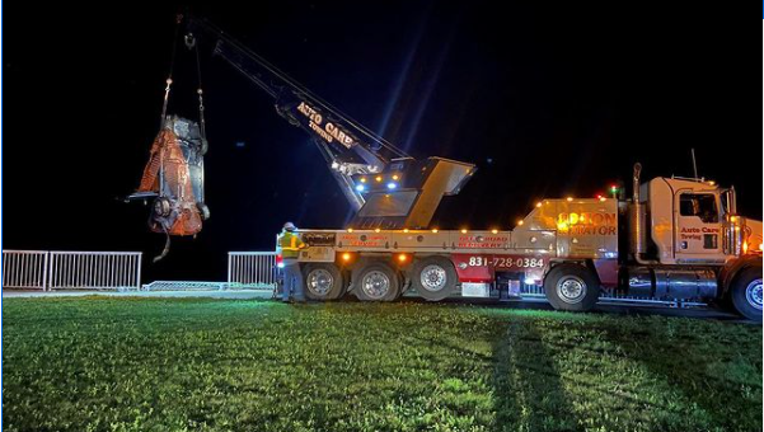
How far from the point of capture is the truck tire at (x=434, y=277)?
576 inches

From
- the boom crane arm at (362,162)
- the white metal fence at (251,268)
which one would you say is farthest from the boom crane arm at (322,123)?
the white metal fence at (251,268)

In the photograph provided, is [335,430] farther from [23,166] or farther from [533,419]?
[23,166]

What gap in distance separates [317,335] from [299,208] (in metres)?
25.9

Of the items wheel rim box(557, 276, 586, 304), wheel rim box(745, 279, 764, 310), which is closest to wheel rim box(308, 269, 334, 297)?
wheel rim box(557, 276, 586, 304)

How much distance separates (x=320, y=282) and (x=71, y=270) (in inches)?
322

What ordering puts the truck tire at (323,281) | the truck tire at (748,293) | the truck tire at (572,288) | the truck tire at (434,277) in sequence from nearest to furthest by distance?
1. the truck tire at (748,293)
2. the truck tire at (572,288)
3. the truck tire at (434,277)
4. the truck tire at (323,281)

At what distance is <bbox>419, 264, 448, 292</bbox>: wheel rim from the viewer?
48.1ft

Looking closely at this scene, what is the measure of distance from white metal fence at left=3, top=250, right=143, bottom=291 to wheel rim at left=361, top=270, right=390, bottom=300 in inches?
298

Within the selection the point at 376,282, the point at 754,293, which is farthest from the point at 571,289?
the point at 376,282

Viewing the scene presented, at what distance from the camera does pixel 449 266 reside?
577 inches

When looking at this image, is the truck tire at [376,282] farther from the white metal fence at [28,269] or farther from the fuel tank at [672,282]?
the white metal fence at [28,269]

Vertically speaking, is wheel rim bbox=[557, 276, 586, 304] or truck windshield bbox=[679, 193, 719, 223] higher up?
truck windshield bbox=[679, 193, 719, 223]

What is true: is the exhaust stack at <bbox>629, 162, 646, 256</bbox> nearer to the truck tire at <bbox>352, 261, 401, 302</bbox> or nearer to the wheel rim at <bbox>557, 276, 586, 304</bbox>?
the wheel rim at <bbox>557, 276, 586, 304</bbox>

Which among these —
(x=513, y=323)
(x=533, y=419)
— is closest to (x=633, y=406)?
(x=533, y=419)
